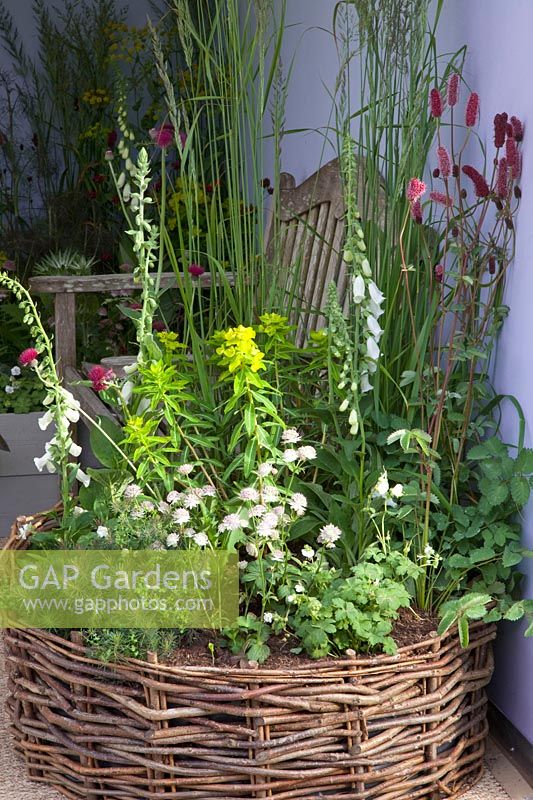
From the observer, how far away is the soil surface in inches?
58.3

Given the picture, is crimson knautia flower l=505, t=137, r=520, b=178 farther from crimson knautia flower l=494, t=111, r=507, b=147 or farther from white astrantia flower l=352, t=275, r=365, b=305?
white astrantia flower l=352, t=275, r=365, b=305

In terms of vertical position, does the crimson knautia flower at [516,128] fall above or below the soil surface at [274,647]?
above

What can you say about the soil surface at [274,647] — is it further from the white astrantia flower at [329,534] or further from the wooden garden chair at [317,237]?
the wooden garden chair at [317,237]

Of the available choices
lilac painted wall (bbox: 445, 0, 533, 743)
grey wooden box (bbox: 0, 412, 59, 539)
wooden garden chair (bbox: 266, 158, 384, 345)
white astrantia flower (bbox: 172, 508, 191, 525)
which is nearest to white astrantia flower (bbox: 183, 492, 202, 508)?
white astrantia flower (bbox: 172, 508, 191, 525)

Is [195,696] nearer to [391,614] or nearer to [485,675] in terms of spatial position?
[391,614]

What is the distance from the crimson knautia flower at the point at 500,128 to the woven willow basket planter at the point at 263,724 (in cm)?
76

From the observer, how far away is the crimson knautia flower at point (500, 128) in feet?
5.14

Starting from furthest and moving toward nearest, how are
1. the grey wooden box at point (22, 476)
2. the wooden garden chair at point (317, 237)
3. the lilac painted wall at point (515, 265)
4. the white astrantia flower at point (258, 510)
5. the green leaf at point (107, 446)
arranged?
the grey wooden box at point (22, 476) < the wooden garden chair at point (317, 237) < the green leaf at point (107, 446) < the lilac painted wall at point (515, 265) < the white astrantia flower at point (258, 510)

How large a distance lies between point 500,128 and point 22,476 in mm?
2081

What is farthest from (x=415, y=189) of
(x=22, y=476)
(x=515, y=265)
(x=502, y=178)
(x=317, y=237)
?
(x=22, y=476)

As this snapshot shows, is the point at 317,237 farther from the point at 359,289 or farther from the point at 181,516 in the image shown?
the point at 181,516

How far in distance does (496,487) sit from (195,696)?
1.86 ft

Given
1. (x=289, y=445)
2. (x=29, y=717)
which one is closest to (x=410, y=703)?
(x=289, y=445)

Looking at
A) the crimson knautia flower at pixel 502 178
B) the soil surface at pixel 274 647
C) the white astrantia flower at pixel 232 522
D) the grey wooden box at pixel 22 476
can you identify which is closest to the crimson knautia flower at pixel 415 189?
the crimson knautia flower at pixel 502 178
